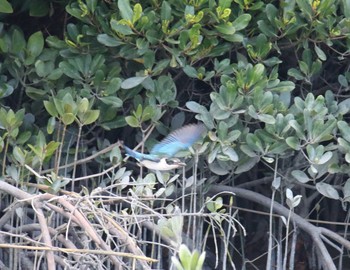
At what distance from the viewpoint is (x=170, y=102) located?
Result: 479cm

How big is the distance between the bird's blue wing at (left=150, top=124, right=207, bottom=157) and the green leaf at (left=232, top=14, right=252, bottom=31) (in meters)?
0.49

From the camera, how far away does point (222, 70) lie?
4.73 m

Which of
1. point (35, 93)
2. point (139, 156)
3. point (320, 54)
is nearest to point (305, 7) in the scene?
point (320, 54)

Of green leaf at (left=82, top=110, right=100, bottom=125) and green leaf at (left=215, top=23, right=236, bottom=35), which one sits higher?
green leaf at (left=215, top=23, right=236, bottom=35)

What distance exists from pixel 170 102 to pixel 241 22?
0.54 m

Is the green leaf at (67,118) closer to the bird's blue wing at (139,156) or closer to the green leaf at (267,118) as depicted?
the bird's blue wing at (139,156)

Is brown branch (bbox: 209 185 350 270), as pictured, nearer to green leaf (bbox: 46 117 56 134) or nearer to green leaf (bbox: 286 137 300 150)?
green leaf (bbox: 286 137 300 150)

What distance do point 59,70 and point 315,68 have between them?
123 cm

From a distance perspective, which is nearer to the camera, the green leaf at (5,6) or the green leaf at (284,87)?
the green leaf at (5,6)

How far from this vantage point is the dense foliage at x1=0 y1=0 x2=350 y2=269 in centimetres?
450

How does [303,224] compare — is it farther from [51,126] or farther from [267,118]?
[51,126]

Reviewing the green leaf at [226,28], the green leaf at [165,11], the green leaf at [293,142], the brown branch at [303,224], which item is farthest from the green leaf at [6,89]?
the green leaf at [293,142]

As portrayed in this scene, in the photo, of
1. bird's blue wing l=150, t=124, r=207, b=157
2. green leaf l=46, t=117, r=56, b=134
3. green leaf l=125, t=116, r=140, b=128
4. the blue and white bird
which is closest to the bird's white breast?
the blue and white bird

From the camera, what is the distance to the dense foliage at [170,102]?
4496mm
